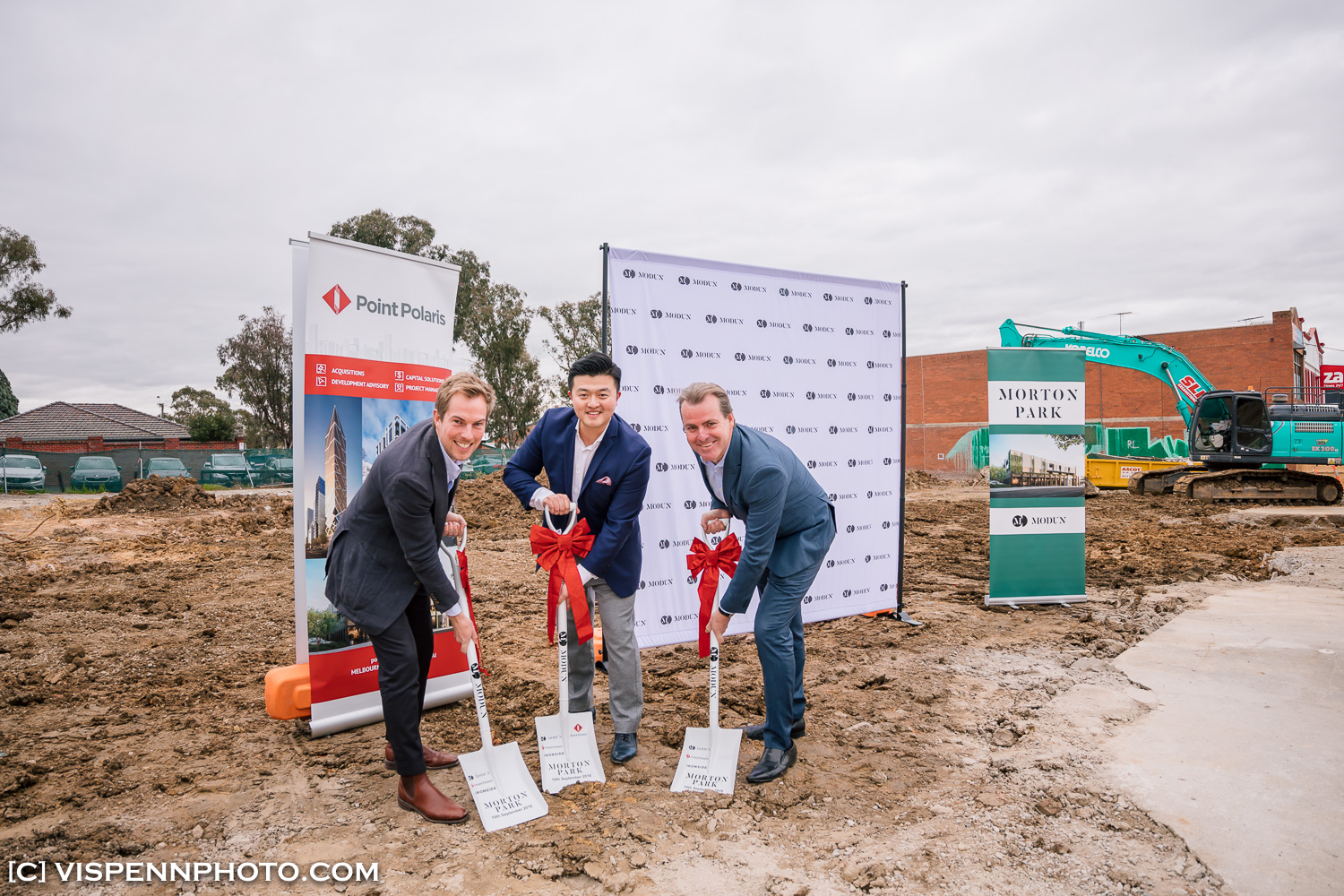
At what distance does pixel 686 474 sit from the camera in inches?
177

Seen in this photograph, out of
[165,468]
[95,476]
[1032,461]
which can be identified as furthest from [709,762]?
[95,476]

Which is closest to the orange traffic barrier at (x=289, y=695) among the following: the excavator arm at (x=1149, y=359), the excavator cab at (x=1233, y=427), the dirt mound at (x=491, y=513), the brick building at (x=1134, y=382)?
the dirt mound at (x=491, y=513)

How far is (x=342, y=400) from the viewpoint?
354 cm

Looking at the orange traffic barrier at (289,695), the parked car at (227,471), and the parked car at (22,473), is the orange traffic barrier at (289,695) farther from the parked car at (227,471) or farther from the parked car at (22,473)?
the parked car at (227,471)

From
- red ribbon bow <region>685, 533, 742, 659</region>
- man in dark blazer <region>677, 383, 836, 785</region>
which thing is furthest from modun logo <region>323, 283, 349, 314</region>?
red ribbon bow <region>685, 533, 742, 659</region>

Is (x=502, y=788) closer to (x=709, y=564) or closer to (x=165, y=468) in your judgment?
(x=709, y=564)

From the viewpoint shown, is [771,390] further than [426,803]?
Yes

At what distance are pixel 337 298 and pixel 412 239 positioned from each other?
20788 mm

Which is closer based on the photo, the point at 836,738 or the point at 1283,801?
the point at 1283,801

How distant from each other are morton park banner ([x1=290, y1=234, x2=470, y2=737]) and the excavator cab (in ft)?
53.6

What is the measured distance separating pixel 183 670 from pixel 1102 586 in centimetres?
821

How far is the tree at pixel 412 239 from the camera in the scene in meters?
21.6

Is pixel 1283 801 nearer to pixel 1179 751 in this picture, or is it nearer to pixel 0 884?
pixel 1179 751

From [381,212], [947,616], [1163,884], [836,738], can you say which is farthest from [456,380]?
[381,212]
